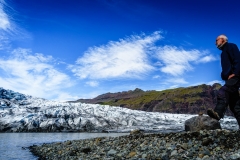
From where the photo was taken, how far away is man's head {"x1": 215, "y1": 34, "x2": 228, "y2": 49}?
28.5 feet

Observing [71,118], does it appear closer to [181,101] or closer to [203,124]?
[203,124]

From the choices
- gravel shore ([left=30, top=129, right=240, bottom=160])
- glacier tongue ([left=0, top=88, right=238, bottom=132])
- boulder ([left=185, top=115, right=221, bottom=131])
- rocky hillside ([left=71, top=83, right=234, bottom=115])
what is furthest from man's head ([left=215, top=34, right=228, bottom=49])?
rocky hillside ([left=71, top=83, right=234, bottom=115])

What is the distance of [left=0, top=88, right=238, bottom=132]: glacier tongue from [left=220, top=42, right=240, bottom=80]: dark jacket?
150ft

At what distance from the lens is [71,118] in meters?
59.2

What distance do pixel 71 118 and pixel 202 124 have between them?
49.8 meters

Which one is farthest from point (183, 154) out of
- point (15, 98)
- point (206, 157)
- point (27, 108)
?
point (15, 98)

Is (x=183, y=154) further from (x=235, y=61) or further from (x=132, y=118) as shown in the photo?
(x=132, y=118)

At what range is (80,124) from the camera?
5828cm

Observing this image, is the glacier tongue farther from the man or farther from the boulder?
the man

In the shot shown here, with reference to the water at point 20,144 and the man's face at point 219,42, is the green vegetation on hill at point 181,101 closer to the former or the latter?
the water at point 20,144

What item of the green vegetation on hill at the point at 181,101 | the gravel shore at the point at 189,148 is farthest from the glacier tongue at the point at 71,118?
the green vegetation on hill at the point at 181,101

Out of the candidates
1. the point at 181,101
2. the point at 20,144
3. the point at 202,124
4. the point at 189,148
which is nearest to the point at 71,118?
the point at 20,144

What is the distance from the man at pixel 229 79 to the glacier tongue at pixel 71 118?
45474mm

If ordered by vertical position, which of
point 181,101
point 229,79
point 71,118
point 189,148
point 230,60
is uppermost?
point 181,101
